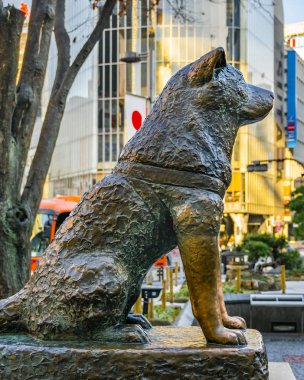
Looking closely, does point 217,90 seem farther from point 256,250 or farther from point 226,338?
point 256,250

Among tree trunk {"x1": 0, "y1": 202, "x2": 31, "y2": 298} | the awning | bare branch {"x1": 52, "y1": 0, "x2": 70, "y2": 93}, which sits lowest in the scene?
tree trunk {"x1": 0, "y1": 202, "x2": 31, "y2": 298}

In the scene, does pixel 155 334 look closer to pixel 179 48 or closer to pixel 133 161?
pixel 133 161

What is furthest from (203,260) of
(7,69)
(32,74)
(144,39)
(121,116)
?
(144,39)

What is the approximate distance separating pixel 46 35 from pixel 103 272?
4954mm

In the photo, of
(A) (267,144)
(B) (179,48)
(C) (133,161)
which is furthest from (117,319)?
(A) (267,144)

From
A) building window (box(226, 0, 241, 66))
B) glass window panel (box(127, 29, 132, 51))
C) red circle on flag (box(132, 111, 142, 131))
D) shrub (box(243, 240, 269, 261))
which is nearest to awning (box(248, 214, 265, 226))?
building window (box(226, 0, 241, 66))

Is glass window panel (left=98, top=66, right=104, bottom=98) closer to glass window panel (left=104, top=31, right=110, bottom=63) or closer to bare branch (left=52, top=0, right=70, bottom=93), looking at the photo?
glass window panel (left=104, top=31, right=110, bottom=63)

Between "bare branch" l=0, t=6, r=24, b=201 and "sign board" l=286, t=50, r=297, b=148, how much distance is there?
57112 millimetres

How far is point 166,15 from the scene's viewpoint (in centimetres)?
4978

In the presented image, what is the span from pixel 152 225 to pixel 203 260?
29cm

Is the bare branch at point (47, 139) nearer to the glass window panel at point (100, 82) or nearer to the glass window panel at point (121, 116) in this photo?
the glass window panel at point (121, 116)

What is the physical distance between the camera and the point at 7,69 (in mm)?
6195

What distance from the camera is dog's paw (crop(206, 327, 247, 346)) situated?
8.77 feet

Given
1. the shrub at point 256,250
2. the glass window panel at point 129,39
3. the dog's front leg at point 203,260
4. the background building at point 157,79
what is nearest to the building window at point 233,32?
the background building at point 157,79
